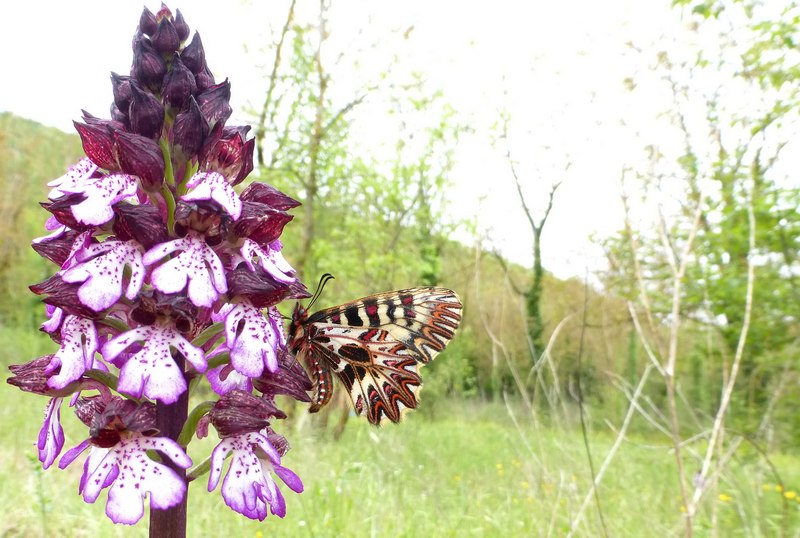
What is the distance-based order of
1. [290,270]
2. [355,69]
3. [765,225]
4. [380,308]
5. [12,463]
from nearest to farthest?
[290,270]
[380,308]
[12,463]
[765,225]
[355,69]

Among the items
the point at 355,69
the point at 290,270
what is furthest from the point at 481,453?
the point at 290,270

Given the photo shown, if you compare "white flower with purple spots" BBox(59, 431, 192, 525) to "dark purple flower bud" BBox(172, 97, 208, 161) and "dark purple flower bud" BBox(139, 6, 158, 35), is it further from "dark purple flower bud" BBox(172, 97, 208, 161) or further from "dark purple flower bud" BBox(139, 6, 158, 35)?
"dark purple flower bud" BBox(139, 6, 158, 35)

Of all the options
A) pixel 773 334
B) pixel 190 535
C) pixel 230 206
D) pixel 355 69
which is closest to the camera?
pixel 230 206

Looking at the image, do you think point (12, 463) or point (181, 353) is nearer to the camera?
point (181, 353)

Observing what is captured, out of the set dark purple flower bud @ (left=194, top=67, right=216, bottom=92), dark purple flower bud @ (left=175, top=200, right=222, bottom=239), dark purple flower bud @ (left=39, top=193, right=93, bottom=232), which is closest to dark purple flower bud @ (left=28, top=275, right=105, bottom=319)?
dark purple flower bud @ (left=39, top=193, right=93, bottom=232)

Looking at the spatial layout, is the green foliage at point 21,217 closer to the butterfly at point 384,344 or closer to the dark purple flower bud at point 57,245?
the butterfly at point 384,344

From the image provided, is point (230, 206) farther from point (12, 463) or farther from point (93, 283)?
point (12, 463)

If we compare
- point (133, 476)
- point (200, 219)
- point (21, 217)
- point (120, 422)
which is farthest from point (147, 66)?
point (21, 217)

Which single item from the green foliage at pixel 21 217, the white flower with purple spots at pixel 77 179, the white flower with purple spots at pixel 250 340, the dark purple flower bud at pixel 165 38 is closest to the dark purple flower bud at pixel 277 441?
the white flower with purple spots at pixel 250 340
